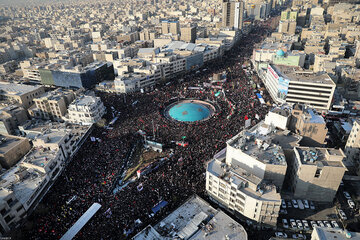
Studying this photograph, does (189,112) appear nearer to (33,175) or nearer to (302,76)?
(302,76)

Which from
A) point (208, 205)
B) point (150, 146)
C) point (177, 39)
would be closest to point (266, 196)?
point (208, 205)

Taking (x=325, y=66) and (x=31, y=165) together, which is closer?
(x=31, y=165)

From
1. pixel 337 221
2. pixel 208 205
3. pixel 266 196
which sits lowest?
pixel 337 221

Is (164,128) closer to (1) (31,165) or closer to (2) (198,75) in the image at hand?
(1) (31,165)

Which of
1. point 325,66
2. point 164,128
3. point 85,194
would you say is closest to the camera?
point 85,194

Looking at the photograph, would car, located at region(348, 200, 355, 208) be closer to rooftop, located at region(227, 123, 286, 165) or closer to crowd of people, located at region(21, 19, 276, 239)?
rooftop, located at region(227, 123, 286, 165)

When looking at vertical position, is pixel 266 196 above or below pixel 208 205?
above

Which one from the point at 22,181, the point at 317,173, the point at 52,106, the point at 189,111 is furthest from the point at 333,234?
the point at 52,106

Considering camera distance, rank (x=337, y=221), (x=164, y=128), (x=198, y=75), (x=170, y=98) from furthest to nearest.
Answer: (x=198, y=75) → (x=170, y=98) → (x=164, y=128) → (x=337, y=221)

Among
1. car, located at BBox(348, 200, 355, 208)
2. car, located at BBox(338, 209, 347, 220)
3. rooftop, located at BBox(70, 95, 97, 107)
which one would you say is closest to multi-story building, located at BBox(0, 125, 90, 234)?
rooftop, located at BBox(70, 95, 97, 107)
